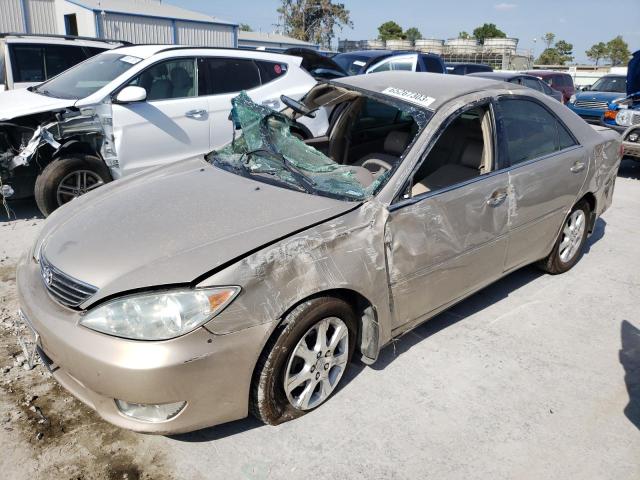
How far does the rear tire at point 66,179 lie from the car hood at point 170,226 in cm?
237

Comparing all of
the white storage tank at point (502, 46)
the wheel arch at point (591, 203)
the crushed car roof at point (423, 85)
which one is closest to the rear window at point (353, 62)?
the wheel arch at point (591, 203)

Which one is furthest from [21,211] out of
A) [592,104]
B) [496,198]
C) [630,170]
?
[592,104]

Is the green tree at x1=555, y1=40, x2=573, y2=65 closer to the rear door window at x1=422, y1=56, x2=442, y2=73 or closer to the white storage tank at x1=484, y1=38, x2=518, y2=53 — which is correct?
the white storage tank at x1=484, y1=38, x2=518, y2=53

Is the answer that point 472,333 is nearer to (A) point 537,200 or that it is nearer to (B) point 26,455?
(A) point 537,200

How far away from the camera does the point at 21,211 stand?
19.9ft

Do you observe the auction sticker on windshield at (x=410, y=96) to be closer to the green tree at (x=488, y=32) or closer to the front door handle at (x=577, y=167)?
the front door handle at (x=577, y=167)

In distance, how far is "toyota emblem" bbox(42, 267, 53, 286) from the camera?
2.55 meters

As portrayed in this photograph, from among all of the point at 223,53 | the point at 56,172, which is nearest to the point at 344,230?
the point at 56,172

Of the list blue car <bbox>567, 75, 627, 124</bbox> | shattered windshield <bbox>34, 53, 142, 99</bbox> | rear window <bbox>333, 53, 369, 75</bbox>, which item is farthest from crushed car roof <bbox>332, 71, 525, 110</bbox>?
blue car <bbox>567, 75, 627, 124</bbox>

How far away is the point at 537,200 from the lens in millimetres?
3779

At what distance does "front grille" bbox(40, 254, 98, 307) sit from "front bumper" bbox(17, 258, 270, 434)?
5cm

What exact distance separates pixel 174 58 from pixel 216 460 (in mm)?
4736

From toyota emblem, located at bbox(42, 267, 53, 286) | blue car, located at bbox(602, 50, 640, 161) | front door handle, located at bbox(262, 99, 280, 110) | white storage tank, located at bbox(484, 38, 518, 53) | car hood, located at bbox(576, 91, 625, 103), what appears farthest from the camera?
white storage tank, located at bbox(484, 38, 518, 53)

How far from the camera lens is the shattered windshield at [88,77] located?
582 cm
